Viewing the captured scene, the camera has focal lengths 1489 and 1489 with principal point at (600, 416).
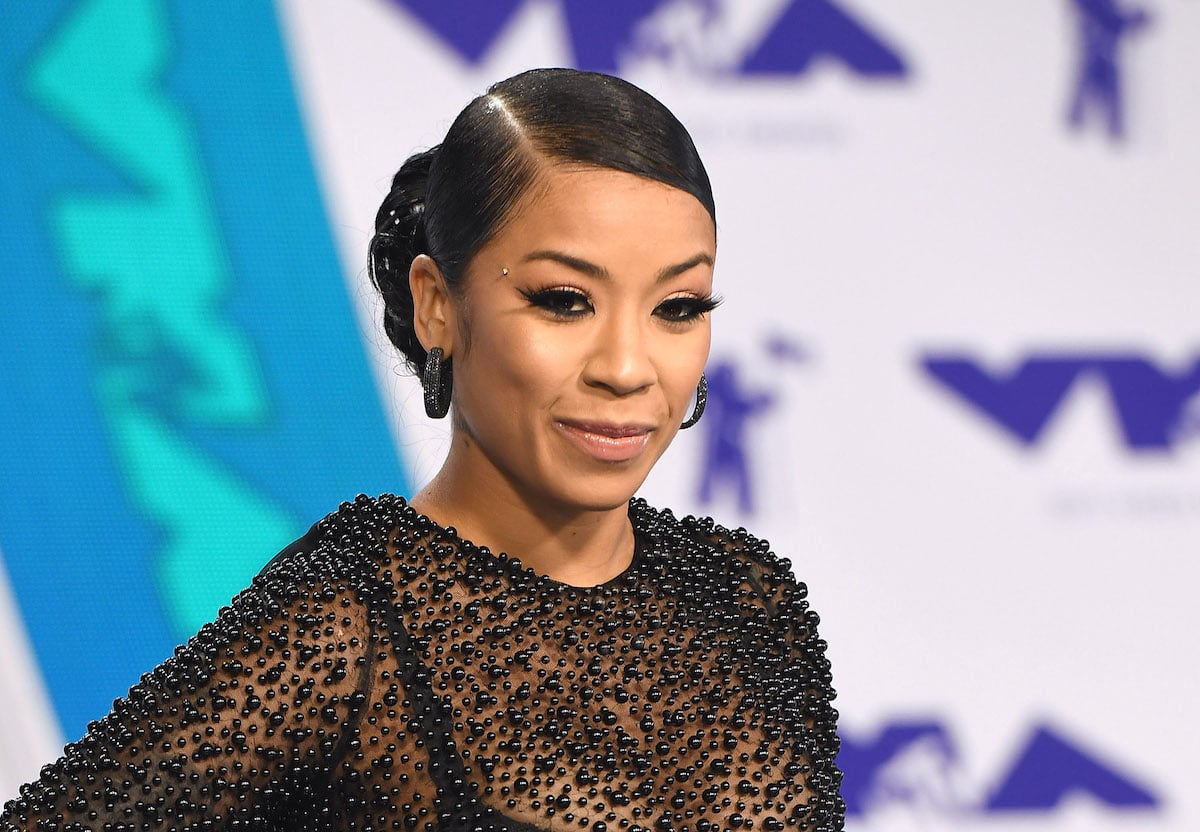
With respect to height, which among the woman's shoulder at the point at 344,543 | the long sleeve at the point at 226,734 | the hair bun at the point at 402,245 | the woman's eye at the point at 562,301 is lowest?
the long sleeve at the point at 226,734

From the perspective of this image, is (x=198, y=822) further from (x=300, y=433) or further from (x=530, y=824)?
(x=300, y=433)

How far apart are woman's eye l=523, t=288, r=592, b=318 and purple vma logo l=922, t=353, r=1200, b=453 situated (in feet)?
6.20

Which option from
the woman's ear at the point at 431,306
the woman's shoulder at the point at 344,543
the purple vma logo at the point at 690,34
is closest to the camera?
the woman's shoulder at the point at 344,543

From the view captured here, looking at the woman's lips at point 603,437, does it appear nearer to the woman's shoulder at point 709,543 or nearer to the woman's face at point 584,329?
the woman's face at point 584,329

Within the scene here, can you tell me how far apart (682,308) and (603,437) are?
139mm

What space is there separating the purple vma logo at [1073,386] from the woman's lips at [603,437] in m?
1.86

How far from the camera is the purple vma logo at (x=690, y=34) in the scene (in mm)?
2846

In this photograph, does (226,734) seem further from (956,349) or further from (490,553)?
(956,349)

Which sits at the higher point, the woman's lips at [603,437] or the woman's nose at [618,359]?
the woman's nose at [618,359]

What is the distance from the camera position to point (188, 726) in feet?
3.67

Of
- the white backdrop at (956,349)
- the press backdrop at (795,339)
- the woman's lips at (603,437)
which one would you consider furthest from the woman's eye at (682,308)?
the white backdrop at (956,349)

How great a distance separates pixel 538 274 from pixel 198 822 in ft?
1.65

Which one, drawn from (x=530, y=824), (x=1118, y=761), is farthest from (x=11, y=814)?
(x=1118, y=761)

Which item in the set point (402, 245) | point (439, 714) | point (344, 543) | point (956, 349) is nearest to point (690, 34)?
point (956, 349)
